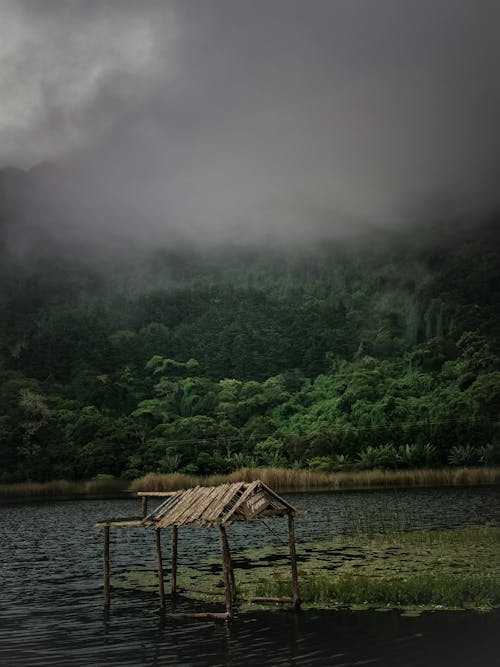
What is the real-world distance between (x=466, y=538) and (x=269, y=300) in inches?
6070

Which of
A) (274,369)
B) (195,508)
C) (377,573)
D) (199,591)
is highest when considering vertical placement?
(274,369)

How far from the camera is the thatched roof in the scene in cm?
1619

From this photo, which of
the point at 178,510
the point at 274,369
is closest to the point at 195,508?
the point at 178,510

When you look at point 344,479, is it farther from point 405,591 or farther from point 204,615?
point 204,615

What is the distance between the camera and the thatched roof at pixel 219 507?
16.2 metres

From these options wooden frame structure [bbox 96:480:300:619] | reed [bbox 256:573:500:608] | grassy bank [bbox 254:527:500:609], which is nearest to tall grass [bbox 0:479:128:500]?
grassy bank [bbox 254:527:500:609]

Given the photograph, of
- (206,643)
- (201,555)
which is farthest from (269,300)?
(206,643)

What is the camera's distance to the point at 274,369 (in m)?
144

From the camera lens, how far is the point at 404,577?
18.5 m

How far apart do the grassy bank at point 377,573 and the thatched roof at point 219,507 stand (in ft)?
8.16

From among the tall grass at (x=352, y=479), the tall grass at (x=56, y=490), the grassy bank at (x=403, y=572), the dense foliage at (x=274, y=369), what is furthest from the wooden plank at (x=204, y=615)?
the dense foliage at (x=274, y=369)

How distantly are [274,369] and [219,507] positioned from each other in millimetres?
128147

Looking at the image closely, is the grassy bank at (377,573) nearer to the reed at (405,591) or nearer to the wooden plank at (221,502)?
the reed at (405,591)

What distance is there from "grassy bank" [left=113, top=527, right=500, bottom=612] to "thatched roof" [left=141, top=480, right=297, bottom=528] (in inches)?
97.9
